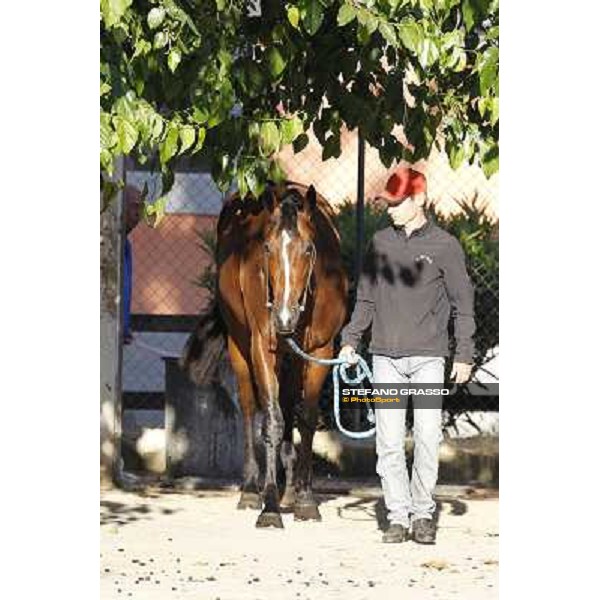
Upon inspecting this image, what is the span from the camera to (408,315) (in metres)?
13.7

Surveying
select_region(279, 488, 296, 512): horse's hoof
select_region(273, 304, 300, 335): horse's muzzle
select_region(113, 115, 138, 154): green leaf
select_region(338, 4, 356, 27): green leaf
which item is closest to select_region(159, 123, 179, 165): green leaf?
select_region(113, 115, 138, 154): green leaf

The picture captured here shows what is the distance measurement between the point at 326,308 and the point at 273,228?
111 cm

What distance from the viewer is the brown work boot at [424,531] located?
13.8 metres

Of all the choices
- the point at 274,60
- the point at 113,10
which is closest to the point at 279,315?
the point at 274,60

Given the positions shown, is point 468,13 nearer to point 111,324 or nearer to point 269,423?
point 269,423

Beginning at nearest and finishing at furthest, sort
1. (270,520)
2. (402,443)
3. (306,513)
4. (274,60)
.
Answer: (274,60) → (402,443) → (270,520) → (306,513)

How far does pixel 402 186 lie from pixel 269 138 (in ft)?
5.39

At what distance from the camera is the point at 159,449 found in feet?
55.4

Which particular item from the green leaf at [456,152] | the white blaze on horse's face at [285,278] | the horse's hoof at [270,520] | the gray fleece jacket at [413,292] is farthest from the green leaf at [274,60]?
the horse's hoof at [270,520]

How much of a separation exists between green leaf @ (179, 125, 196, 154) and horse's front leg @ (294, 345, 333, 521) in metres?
3.75

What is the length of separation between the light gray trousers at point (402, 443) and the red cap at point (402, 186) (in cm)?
82
